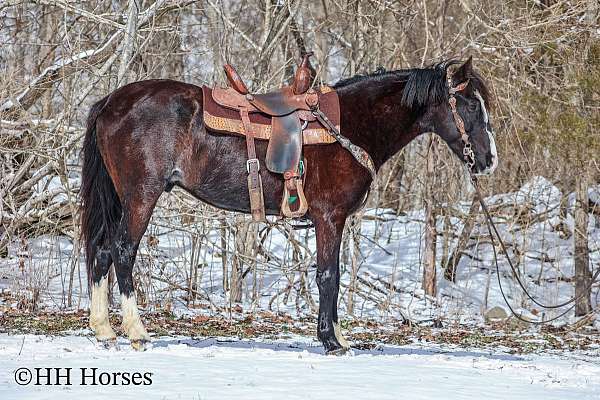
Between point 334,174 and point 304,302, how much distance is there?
4862 mm

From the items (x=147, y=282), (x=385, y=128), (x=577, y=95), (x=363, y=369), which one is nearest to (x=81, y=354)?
(x=363, y=369)

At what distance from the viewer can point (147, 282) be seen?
963 centimetres

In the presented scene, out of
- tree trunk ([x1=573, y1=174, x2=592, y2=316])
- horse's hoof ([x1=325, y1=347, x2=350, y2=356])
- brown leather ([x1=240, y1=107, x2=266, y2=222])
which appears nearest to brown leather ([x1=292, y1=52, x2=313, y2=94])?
brown leather ([x1=240, y1=107, x2=266, y2=222])

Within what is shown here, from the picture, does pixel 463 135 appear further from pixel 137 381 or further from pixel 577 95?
pixel 577 95

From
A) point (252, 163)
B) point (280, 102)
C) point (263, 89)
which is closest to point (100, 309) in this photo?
point (252, 163)

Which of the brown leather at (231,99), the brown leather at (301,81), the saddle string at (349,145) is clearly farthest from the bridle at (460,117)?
the brown leather at (231,99)

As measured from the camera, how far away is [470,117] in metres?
5.93

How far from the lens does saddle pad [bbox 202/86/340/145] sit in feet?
18.7

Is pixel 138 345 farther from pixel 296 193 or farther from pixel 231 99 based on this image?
pixel 231 99

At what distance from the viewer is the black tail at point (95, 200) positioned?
19.2 feet

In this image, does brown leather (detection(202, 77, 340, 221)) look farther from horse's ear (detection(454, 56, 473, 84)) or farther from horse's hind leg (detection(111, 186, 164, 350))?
horse's ear (detection(454, 56, 473, 84))

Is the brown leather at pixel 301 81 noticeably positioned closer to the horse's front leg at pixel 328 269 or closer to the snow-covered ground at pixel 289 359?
the horse's front leg at pixel 328 269

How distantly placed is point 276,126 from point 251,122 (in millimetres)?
182

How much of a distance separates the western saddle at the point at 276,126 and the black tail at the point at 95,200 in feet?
2.85
